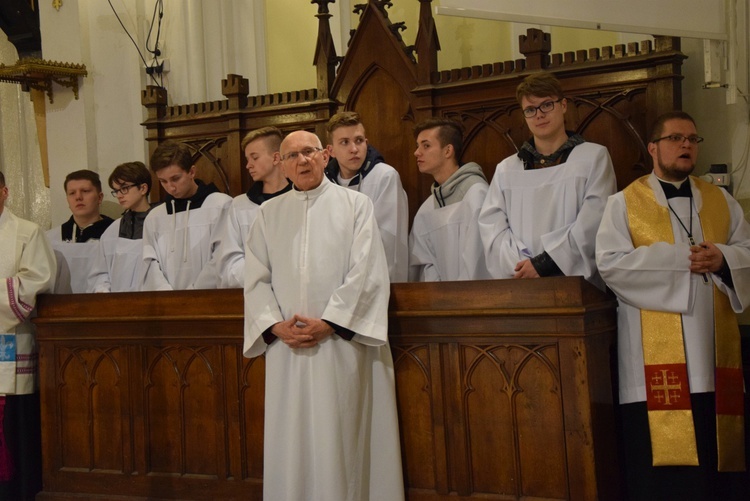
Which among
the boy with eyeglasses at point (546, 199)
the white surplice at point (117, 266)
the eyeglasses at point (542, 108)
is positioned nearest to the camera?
the boy with eyeglasses at point (546, 199)

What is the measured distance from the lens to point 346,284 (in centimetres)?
442

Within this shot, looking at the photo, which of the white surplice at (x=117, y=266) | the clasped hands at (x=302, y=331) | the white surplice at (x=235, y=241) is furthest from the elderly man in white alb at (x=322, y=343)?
the white surplice at (x=117, y=266)

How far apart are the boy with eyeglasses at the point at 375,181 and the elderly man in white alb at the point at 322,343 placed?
0.77m

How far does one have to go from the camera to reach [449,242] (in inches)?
214

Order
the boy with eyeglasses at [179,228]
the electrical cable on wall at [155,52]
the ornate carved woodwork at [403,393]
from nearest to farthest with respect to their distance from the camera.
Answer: the ornate carved woodwork at [403,393] < the boy with eyeglasses at [179,228] < the electrical cable on wall at [155,52]

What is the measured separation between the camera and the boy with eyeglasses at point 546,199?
4.68 m

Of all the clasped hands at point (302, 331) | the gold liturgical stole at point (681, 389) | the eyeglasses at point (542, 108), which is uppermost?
the eyeglasses at point (542, 108)

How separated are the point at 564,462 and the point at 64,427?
9.70ft

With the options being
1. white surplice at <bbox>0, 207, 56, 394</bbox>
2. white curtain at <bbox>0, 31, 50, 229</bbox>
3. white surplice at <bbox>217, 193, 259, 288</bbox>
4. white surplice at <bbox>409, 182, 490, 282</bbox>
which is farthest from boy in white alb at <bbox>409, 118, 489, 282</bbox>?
white curtain at <bbox>0, 31, 50, 229</bbox>

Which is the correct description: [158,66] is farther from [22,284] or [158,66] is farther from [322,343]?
[322,343]

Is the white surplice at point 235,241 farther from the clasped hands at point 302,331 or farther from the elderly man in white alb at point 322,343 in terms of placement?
the clasped hands at point 302,331

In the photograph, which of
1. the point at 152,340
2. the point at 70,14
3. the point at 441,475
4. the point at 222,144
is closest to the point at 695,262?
the point at 441,475

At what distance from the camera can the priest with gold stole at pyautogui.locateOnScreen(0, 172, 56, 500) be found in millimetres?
5555

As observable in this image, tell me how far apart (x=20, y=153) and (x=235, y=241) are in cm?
473
